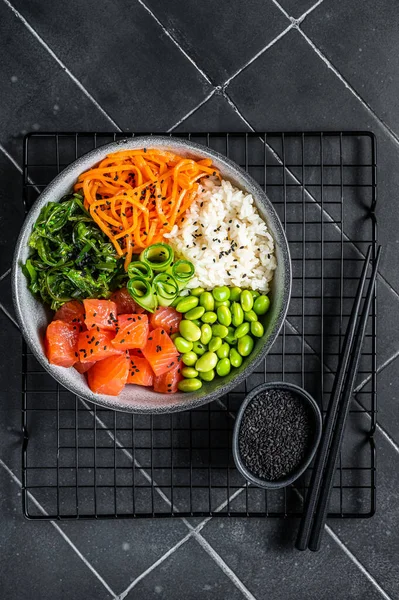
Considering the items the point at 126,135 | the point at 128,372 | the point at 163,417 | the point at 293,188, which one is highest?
the point at 126,135

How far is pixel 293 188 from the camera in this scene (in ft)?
8.36

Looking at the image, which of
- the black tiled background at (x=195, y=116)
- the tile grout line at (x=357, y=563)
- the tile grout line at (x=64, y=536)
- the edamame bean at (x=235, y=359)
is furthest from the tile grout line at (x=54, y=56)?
the tile grout line at (x=357, y=563)

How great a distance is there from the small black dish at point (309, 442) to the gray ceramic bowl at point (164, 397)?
0.41ft

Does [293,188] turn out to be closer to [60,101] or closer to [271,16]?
[271,16]

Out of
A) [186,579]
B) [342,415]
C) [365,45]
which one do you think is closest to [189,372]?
[342,415]

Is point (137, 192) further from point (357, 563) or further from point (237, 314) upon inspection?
point (357, 563)

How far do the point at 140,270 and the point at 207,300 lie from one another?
24 cm

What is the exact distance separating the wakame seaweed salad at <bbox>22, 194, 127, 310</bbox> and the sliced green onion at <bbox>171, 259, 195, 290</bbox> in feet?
0.58

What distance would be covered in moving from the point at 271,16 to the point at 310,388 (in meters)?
1.36

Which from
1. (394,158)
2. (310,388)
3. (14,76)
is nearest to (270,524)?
(310,388)

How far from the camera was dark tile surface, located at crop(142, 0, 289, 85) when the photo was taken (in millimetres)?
2568

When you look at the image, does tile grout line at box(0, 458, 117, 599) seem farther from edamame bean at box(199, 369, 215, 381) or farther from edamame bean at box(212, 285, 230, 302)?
edamame bean at box(212, 285, 230, 302)

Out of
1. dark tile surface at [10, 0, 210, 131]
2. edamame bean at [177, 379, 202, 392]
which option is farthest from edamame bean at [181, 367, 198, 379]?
dark tile surface at [10, 0, 210, 131]

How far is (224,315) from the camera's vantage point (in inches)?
89.7
